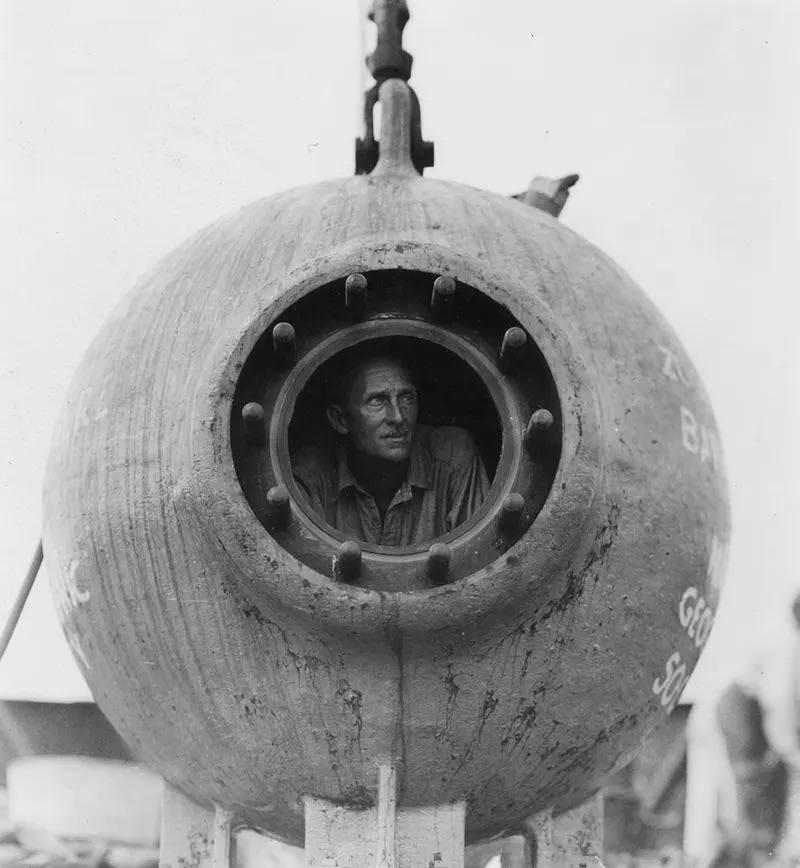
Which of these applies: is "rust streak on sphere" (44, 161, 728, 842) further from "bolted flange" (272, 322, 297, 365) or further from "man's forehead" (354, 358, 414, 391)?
"man's forehead" (354, 358, 414, 391)

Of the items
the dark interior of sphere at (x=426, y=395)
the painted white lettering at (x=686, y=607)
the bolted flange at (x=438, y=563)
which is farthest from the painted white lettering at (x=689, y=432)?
the bolted flange at (x=438, y=563)

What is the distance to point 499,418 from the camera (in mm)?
6441

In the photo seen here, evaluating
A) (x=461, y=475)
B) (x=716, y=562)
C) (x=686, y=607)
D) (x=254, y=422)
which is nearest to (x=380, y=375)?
Answer: (x=461, y=475)

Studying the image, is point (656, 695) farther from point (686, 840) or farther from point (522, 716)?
point (686, 840)

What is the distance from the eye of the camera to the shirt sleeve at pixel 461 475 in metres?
6.44

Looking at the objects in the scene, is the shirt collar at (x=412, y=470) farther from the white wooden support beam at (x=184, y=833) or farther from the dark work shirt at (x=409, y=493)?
the white wooden support beam at (x=184, y=833)

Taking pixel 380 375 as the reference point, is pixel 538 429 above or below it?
below

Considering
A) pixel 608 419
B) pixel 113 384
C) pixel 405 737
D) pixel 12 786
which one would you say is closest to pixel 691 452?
pixel 608 419

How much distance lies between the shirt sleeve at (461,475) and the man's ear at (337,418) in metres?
0.39

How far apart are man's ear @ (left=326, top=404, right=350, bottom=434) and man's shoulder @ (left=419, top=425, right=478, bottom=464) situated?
35cm

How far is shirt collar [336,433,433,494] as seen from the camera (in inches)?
257

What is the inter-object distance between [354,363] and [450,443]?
53 centimetres

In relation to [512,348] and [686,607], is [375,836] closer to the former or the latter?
[686,607]

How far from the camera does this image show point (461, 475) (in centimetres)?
656
